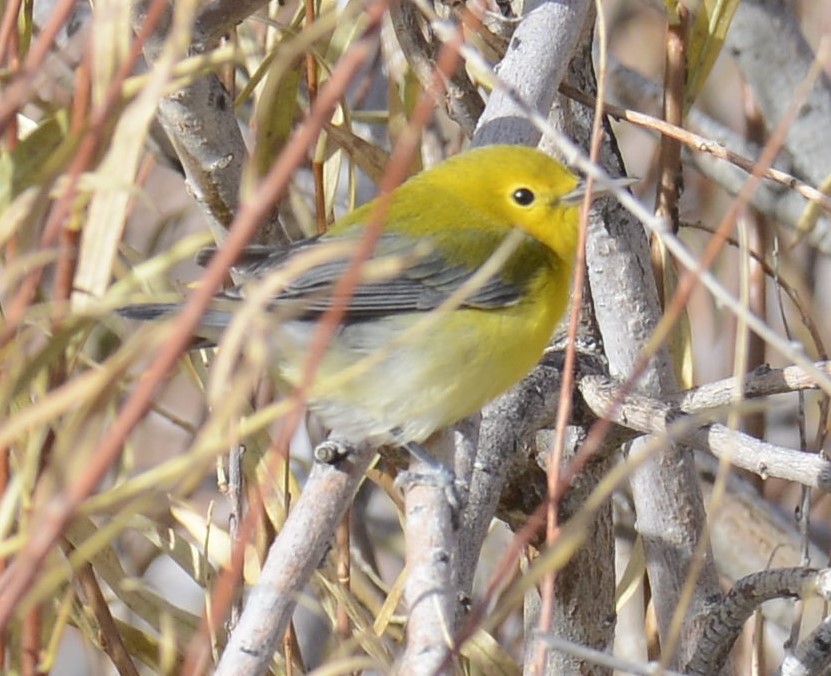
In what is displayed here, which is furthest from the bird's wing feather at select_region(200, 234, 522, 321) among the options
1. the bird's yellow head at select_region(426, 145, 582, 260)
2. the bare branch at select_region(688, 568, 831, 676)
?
the bare branch at select_region(688, 568, 831, 676)

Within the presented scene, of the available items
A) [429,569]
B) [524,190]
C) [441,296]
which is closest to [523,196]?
[524,190]

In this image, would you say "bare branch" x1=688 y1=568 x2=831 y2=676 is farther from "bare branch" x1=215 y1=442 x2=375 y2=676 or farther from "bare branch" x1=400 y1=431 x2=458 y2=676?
"bare branch" x1=215 y1=442 x2=375 y2=676

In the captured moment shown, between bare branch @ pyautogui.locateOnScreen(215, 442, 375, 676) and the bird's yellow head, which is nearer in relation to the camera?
bare branch @ pyautogui.locateOnScreen(215, 442, 375, 676)

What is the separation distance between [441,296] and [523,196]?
29cm

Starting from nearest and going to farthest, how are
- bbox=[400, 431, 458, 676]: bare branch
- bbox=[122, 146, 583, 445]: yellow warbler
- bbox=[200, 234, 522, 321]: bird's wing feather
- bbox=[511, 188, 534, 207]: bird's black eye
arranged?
1. bbox=[400, 431, 458, 676]: bare branch
2. bbox=[122, 146, 583, 445]: yellow warbler
3. bbox=[200, 234, 522, 321]: bird's wing feather
4. bbox=[511, 188, 534, 207]: bird's black eye

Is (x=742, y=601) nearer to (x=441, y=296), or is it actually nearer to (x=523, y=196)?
(x=441, y=296)

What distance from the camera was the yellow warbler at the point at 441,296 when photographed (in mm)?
2205

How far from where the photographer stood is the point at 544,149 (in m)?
2.72

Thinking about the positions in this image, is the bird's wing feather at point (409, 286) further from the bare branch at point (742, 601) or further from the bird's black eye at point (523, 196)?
the bare branch at point (742, 601)

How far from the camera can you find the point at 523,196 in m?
2.55

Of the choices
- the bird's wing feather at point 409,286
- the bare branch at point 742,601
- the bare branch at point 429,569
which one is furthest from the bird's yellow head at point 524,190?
the bare branch at point 742,601

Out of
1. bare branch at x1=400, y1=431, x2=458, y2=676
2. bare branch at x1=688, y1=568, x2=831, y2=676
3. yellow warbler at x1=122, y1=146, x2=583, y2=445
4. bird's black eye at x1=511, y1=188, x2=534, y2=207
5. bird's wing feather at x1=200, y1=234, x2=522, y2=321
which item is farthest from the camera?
bird's black eye at x1=511, y1=188, x2=534, y2=207

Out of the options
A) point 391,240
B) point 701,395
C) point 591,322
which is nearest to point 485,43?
point 391,240

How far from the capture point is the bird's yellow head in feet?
7.88
